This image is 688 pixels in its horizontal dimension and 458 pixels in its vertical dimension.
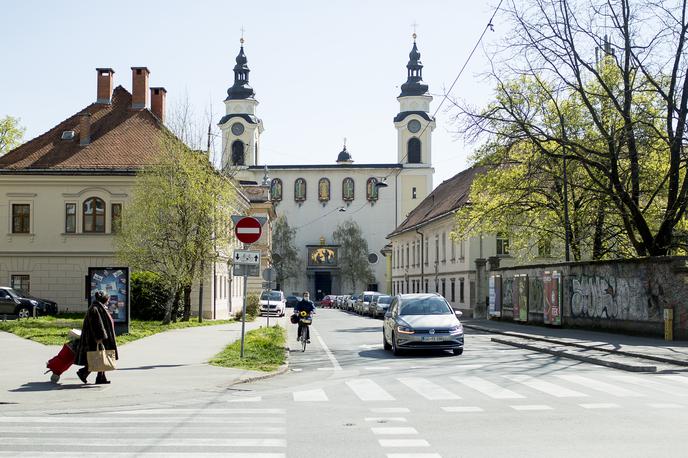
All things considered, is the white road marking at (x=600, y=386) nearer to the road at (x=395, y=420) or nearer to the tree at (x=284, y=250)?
the road at (x=395, y=420)

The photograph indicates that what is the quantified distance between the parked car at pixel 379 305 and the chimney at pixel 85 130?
2037 cm

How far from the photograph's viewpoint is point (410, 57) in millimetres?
111000

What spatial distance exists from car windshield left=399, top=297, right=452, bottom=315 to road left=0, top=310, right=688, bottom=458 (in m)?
5.69

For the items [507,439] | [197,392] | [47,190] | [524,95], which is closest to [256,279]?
[47,190]

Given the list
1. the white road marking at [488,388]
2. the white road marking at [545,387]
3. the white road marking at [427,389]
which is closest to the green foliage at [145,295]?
the white road marking at [427,389]

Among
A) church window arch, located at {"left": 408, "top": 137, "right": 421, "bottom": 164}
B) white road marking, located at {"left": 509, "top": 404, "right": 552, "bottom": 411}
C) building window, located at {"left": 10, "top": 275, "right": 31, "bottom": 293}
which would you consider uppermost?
church window arch, located at {"left": 408, "top": 137, "right": 421, "bottom": 164}

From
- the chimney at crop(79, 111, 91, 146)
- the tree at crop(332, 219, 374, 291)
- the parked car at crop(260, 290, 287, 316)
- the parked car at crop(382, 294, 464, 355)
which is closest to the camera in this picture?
the parked car at crop(382, 294, 464, 355)

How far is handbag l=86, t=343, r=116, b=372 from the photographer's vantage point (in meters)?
14.4

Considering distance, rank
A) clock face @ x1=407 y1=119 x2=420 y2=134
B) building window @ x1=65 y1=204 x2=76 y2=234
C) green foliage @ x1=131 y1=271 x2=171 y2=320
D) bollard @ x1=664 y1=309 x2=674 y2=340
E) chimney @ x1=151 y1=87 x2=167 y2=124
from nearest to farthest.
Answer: bollard @ x1=664 y1=309 x2=674 y2=340 → green foliage @ x1=131 y1=271 x2=171 y2=320 → building window @ x1=65 y1=204 x2=76 y2=234 → chimney @ x1=151 y1=87 x2=167 y2=124 → clock face @ x1=407 y1=119 x2=420 y2=134

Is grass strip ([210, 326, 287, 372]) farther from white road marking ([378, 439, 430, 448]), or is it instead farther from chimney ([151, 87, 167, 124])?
chimney ([151, 87, 167, 124])

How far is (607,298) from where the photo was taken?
30.6m

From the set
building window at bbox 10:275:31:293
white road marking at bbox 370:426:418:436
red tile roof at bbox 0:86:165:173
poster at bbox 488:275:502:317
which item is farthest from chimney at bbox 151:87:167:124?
white road marking at bbox 370:426:418:436

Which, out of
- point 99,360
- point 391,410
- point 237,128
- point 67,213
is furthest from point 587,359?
point 237,128

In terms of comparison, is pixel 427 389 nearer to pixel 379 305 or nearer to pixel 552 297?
pixel 552 297
